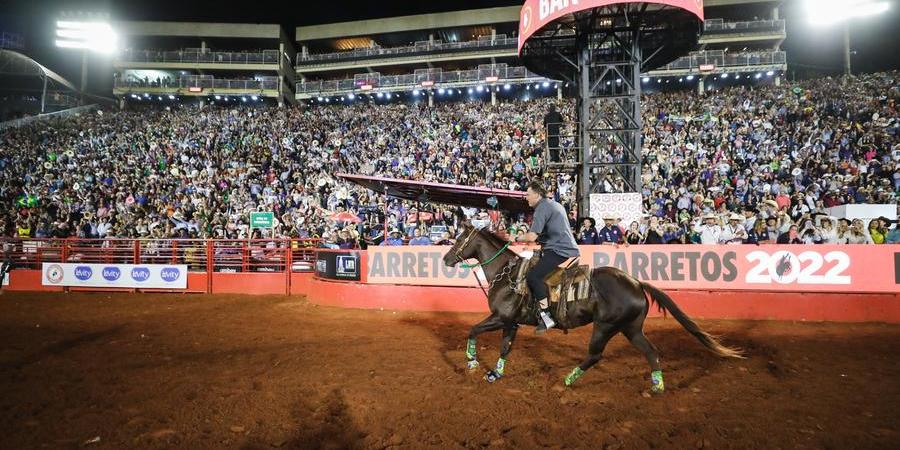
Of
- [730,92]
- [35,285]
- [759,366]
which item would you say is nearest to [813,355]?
[759,366]

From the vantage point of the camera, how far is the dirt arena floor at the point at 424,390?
3.90m

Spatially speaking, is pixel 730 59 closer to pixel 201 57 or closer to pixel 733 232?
pixel 733 232

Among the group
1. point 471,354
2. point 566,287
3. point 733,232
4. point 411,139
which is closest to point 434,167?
point 411,139

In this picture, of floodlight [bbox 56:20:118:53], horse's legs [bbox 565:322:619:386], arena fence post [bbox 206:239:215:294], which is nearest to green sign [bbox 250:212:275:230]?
arena fence post [bbox 206:239:215:294]

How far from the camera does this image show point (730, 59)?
1321 inches

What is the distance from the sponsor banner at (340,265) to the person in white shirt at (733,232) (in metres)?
9.43

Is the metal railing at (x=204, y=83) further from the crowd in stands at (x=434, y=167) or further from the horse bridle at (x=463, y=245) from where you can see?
the horse bridle at (x=463, y=245)

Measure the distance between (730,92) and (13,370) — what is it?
113 feet

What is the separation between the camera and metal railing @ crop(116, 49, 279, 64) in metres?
43.7

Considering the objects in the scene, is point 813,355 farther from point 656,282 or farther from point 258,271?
point 258,271

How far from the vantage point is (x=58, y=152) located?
96.9 feet

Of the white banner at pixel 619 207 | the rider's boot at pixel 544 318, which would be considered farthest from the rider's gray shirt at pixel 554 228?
the white banner at pixel 619 207

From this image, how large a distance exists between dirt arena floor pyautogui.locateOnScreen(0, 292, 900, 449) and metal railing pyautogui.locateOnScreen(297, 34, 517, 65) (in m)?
35.9

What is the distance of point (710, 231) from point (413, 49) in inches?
1420
